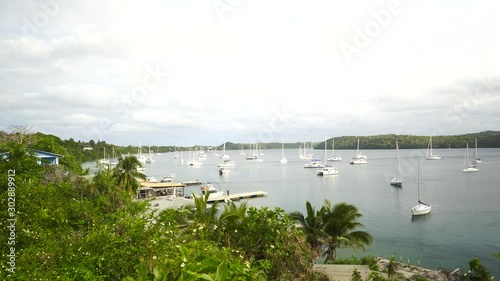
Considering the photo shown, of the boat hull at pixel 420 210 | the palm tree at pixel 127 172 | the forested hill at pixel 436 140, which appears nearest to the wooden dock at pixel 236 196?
the palm tree at pixel 127 172

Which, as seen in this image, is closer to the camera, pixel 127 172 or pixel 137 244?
pixel 137 244

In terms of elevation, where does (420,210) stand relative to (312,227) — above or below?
below

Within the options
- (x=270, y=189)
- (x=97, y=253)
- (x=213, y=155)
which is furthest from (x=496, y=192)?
(x=213, y=155)

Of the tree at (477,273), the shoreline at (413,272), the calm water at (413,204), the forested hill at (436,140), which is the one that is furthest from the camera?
the forested hill at (436,140)

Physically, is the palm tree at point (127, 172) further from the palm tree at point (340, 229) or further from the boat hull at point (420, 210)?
the boat hull at point (420, 210)

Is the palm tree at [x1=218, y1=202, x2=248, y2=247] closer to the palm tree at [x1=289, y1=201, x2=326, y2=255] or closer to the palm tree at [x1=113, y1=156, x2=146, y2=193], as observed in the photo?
the palm tree at [x1=289, y1=201, x2=326, y2=255]

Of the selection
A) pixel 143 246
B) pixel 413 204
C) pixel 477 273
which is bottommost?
pixel 413 204

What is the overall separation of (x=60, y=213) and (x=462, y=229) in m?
34.9

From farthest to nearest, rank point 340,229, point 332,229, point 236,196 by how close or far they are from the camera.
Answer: point 236,196 → point 332,229 → point 340,229

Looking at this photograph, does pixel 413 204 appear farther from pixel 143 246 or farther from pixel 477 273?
pixel 143 246

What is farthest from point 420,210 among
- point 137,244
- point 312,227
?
point 137,244

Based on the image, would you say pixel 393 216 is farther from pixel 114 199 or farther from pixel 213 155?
pixel 213 155

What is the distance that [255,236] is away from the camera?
8156 millimetres

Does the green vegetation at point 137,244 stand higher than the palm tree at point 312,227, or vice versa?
the green vegetation at point 137,244
